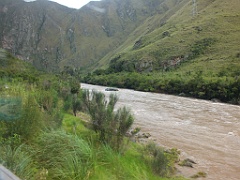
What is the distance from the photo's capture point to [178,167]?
48.4 ft

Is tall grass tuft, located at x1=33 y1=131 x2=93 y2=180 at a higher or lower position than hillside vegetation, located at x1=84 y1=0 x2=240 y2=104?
lower

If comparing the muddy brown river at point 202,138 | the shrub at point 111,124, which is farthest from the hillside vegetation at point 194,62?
the shrub at point 111,124

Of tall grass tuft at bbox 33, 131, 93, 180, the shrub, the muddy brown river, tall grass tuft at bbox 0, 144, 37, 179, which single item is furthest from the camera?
the muddy brown river

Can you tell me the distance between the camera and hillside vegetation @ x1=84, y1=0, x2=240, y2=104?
5817cm

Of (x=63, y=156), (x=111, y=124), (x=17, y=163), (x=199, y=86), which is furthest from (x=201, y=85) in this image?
(x=17, y=163)

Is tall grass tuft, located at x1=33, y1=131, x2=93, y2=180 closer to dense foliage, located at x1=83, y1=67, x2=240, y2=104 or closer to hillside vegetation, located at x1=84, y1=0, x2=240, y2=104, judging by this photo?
dense foliage, located at x1=83, y1=67, x2=240, y2=104

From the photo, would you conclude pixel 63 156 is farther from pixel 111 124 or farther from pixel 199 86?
pixel 199 86

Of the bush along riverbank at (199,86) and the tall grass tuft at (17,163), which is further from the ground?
the bush along riverbank at (199,86)

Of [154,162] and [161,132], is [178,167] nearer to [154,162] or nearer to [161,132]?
[154,162]

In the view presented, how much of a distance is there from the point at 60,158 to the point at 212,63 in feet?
271

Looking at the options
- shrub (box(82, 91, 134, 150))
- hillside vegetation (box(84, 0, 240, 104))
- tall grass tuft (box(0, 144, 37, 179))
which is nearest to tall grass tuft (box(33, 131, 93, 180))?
tall grass tuft (box(0, 144, 37, 179))

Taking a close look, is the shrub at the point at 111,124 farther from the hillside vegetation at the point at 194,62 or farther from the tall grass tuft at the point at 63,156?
the hillside vegetation at the point at 194,62

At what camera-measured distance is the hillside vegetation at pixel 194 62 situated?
58.2 meters

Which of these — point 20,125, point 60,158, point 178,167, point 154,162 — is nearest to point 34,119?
point 20,125
